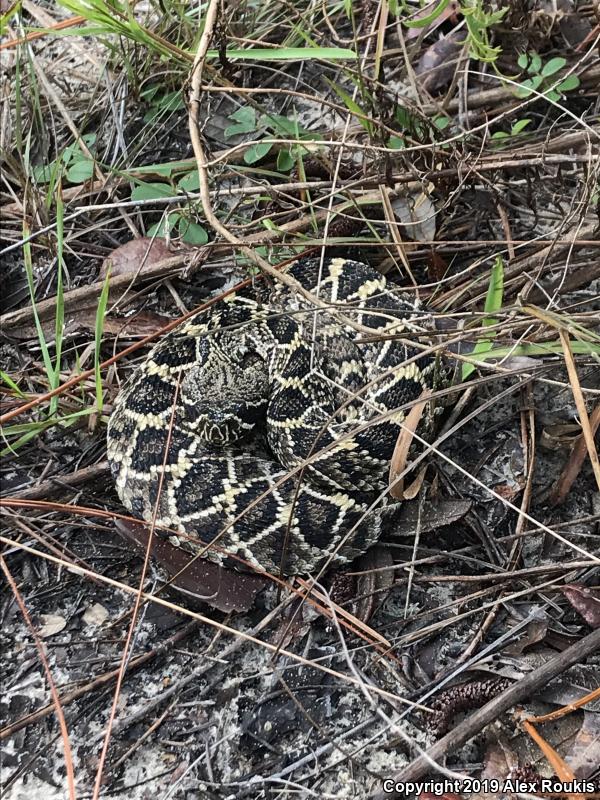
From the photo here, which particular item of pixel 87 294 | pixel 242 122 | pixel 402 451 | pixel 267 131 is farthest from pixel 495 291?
pixel 87 294

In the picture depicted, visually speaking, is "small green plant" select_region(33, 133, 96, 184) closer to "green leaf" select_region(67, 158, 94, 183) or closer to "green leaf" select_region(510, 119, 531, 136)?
"green leaf" select_region(67, 158, 94, 183)

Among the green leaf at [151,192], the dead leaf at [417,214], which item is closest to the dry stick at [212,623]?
the green leaf at [151,192]

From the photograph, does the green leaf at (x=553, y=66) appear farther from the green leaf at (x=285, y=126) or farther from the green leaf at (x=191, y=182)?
the green leaf at (x=191, y=182)

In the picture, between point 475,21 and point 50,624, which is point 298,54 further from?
point 50,624

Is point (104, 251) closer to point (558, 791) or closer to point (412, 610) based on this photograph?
point (412, 610)

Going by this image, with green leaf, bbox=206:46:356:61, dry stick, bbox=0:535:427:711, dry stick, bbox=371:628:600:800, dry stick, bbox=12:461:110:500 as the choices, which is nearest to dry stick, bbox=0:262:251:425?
dry stick, bbox=12:461:110:500

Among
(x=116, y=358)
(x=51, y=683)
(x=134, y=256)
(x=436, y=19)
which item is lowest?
(x=51, y=683)
